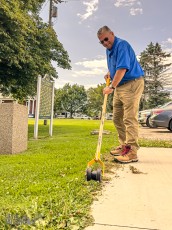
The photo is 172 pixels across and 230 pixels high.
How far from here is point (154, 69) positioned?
56094mm

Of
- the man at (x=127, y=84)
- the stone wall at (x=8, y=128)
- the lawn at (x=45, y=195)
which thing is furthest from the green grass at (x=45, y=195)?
the stone wall at (x=8, y=128)

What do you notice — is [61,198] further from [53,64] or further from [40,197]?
[53,64]

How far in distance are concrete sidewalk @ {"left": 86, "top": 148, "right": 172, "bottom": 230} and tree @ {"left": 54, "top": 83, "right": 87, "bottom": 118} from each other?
259ft

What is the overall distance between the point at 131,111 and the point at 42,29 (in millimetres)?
13315

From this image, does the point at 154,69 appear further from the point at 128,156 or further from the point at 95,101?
the point at 128,156

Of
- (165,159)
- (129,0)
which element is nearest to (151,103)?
(129,0)

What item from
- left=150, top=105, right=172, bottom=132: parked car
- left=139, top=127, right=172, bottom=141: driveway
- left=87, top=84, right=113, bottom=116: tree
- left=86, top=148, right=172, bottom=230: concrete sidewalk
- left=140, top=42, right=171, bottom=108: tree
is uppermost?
left=140, top=42, right=171, bottom=108: tree

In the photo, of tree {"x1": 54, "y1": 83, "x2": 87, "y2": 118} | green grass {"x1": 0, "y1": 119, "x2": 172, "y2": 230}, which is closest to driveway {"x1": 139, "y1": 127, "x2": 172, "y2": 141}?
green grass {"x1": 0, "y1": 119, "x2": 172, "y2": 230}

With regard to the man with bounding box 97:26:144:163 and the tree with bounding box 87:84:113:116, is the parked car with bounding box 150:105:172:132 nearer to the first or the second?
the man with bounding box 97:26:144:163

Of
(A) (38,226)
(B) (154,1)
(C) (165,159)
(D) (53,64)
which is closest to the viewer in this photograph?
(A) (38,226)

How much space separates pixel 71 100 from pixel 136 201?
80956 millimetres

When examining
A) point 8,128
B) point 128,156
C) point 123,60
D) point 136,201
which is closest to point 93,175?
point 136,201

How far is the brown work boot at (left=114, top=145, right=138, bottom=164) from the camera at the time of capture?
4234mm

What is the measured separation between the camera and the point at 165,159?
184 inches
